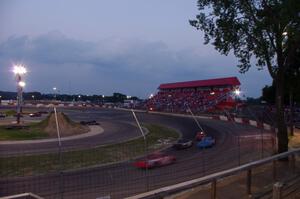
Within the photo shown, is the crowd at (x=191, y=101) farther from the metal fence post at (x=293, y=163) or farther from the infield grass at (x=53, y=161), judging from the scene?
the metal fence post at (x=293, y=163)

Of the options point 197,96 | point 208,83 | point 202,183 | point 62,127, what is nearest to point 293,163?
point 202,183

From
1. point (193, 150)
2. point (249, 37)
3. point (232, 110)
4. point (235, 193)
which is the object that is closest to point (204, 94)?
point (232, 110)

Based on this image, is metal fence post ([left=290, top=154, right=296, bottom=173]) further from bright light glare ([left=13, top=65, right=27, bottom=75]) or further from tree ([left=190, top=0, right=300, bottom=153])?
→ bright light glare ([left=13, top=65, right=27, bottom=75])

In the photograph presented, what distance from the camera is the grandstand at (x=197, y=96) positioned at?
68.0 metres

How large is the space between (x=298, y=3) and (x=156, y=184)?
916 cm

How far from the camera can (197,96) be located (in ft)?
267

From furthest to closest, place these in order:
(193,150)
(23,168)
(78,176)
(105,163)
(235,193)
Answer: (193,150)
(23,168)
(105,163)
(78,176)
(235,193)

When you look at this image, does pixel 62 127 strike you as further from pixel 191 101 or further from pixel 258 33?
pixel 191 101

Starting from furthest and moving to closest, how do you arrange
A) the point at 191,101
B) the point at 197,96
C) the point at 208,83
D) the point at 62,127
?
the point at 208,83 → the point at 197,96 → the point at 191,101 → the point at 62,127

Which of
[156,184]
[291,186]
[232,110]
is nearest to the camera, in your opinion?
[291,186]

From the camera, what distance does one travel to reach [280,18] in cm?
1706

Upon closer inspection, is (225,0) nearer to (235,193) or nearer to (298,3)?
(298,3)

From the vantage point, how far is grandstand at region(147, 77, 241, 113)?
6800 centimetres

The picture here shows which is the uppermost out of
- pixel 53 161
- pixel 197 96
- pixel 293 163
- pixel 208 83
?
pixel 208 83
